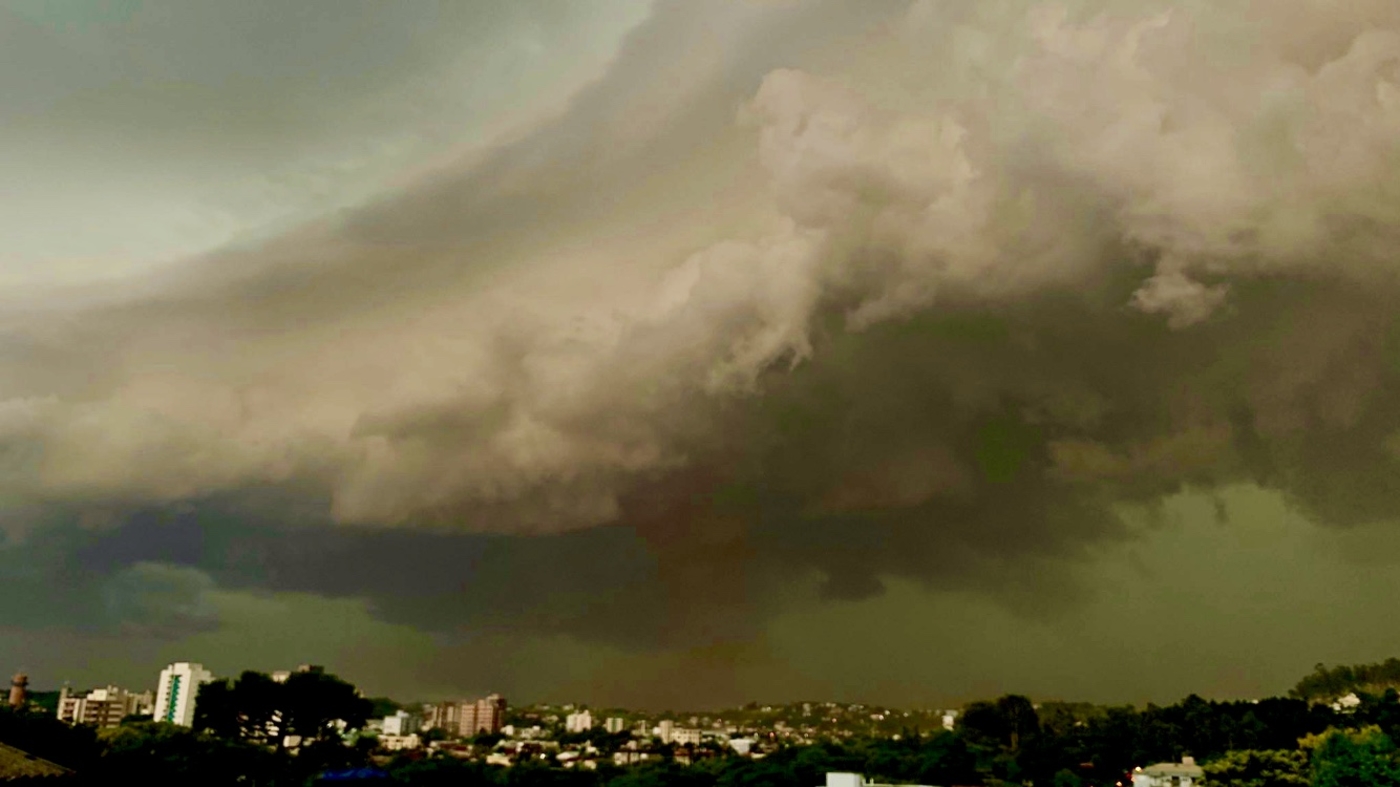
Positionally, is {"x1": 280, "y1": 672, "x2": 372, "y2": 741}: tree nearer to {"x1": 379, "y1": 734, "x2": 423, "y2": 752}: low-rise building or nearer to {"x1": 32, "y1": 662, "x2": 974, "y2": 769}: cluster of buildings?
{"x1": 32, "y1": 662, "x2": 974, "y2": 769}: cluster of buildings

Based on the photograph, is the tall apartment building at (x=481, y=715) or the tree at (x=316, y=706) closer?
the tree at (x=316, y=706)

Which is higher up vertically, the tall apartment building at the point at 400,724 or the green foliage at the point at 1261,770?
the green foliage at the point at 1261,770

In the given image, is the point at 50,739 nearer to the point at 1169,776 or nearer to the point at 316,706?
the point at 316,706

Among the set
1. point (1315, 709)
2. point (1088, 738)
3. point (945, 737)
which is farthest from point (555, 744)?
point (1315, 709)

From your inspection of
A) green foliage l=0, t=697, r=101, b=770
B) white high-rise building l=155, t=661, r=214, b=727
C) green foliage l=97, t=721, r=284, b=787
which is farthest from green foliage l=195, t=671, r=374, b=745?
white high-rise building l=155, t=661, r=214, b=727

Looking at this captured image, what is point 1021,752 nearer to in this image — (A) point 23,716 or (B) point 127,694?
(A) point 23,716

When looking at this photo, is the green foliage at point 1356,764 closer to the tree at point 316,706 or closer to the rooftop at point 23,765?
the rooftop at point 23,765

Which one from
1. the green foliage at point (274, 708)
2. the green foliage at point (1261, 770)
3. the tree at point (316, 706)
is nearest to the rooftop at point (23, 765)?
the green foliage at point (274, 708)
